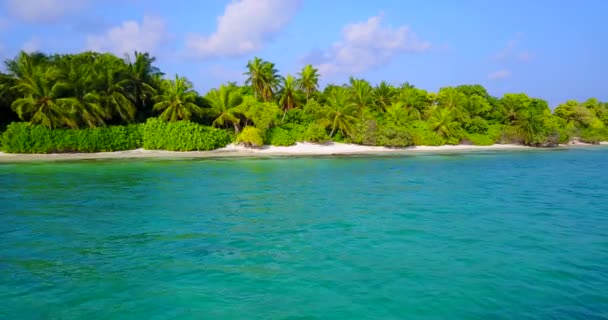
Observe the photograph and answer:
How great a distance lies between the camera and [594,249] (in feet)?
30.2

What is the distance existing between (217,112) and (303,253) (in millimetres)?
36869

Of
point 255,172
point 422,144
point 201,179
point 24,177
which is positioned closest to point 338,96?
point 422,144

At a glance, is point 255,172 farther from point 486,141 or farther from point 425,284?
point 486,141

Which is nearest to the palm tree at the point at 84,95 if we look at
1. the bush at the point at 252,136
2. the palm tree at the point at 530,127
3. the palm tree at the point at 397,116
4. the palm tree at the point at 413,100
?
the bush at the point at 252,136

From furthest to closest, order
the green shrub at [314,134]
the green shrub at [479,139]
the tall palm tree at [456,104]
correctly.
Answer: the green shrub at [479,139] → the tall palm tree at [456,104] → the green shrub at [314,134]

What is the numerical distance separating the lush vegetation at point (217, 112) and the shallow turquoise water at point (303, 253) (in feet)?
64.6

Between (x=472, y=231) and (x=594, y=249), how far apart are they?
2.64 metres

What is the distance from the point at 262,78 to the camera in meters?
51.7

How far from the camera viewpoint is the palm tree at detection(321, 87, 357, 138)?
4666 cm

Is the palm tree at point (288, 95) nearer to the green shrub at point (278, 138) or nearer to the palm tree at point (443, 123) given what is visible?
the green shrub at point (278, 138)

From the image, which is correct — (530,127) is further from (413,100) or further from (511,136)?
(413,100)

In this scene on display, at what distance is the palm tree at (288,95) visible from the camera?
52.9 metres

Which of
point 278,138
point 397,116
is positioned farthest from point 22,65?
point 397,116

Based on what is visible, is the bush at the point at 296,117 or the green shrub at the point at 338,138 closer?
the bush at the point at 296,117
